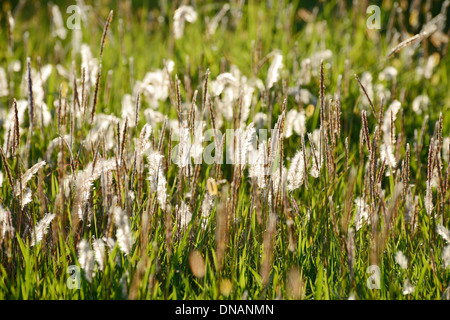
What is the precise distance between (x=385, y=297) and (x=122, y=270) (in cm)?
72

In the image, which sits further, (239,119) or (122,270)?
(239,119)

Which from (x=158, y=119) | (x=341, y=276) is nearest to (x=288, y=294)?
(x=341, y=276)

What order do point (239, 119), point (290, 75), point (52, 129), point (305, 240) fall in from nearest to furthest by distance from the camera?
point (305, 240) < point (239, 119) < point (52, 129) < point (290, 75)

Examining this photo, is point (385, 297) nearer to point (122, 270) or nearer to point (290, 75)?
point (122, 270)

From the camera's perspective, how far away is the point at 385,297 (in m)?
1.34

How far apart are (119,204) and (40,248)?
268 mm

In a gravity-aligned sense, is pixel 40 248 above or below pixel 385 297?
above

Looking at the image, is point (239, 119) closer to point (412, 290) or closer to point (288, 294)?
point (288, 294)

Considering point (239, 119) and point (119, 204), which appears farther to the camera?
point (239, 119)

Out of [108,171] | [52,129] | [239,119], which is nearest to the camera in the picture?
[108,171]

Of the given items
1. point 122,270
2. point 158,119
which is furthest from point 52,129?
point 122,270

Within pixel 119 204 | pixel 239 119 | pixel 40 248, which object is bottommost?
pixel 40 248

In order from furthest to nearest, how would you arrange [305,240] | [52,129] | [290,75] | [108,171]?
1. [290,75]
2. [52,129]
3. [305,240]
4. [108,171]
